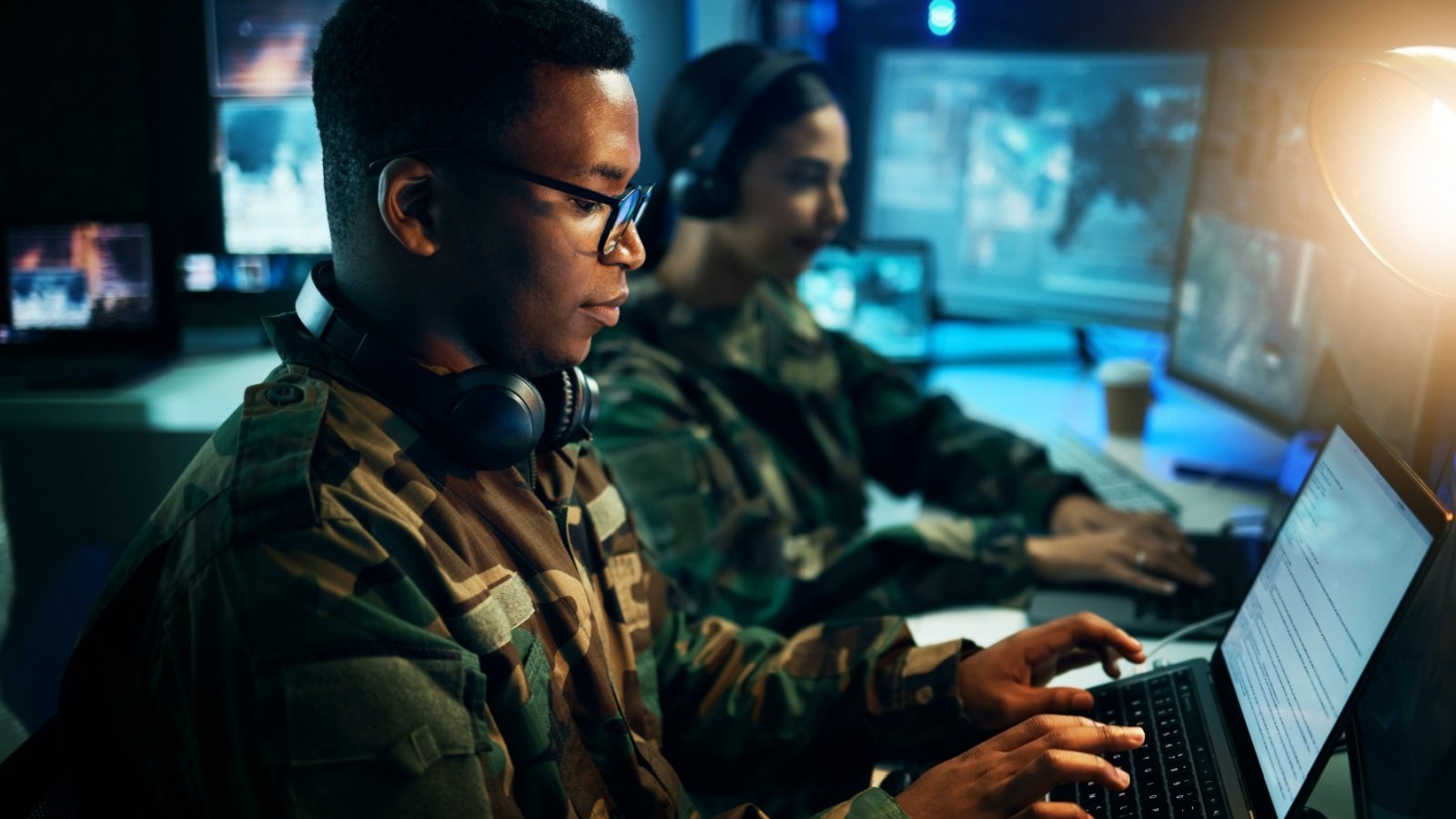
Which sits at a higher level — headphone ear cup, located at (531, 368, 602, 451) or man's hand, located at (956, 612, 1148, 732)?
headphone ear cup, located at (531, 368, 602, 451)

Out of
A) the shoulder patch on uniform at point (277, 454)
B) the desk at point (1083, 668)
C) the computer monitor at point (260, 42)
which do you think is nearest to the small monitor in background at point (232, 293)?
the computer monitor at point (260, 42)

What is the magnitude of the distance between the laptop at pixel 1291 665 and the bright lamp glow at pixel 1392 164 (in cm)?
17

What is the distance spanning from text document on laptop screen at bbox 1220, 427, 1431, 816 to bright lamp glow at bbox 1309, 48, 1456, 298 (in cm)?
17

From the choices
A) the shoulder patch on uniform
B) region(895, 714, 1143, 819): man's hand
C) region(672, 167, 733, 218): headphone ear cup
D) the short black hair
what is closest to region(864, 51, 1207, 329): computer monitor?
region(672, 167, 733, 218): headphone ear cup

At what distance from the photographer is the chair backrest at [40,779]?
59cm

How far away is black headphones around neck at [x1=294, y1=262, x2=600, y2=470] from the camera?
0.71 meters

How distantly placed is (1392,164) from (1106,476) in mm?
667

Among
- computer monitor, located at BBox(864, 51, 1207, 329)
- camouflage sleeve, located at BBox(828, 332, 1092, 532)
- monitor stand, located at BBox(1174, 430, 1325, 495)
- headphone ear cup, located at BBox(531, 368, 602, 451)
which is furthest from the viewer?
computer monitor, located at BBox(864, 51, 1207, 329)

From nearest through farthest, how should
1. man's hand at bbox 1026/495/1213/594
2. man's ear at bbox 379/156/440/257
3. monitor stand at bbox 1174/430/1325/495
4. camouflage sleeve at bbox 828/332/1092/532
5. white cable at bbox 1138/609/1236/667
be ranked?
man's ear at bbox 379/156/440/257 → white cable at bbox 1138/609/1236/667 → man's hand at bbox 1026/495/1213/594 → monitor stand at bbox 1174/430/1325/495 → camouflage sleeve at bbox 828/332/1092/532

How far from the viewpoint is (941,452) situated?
1569 millimetres

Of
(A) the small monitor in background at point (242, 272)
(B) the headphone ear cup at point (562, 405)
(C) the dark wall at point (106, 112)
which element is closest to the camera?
(B) the headphone ear cup at point (562, 405)

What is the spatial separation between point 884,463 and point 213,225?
1246 mm

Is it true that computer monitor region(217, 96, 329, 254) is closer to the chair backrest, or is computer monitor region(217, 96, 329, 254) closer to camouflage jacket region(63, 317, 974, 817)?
camouflage jacket region(63, 317, 974, 817)

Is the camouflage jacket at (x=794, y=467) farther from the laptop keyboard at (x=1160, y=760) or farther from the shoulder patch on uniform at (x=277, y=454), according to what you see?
the shoulder patch on uniform at (x=277, y=454)
